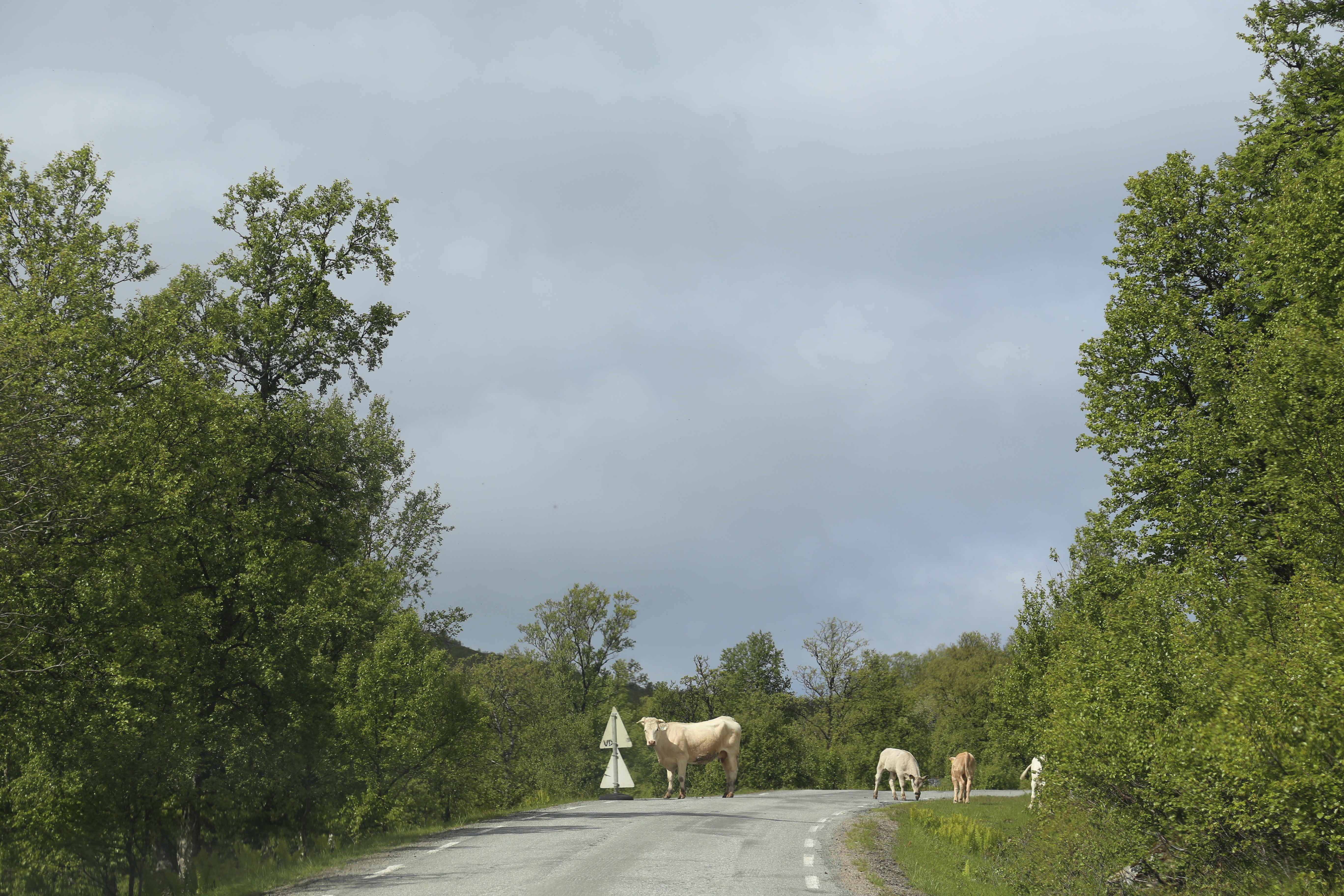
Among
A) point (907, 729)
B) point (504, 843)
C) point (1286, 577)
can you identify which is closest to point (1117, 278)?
point (1286, 577)

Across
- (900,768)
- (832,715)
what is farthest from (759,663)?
(900,768)

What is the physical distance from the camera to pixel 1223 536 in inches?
800

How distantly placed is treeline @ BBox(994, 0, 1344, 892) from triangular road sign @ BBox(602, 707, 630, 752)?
11485 mm

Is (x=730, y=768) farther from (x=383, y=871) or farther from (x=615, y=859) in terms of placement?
(x=383, y=871)

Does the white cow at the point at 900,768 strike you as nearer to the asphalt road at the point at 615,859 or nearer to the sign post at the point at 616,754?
the asphalt road at the point at 615,859

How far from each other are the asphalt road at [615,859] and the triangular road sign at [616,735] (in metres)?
3.33

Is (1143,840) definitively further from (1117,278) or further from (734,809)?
(1117,278)

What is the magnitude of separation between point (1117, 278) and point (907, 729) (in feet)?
159

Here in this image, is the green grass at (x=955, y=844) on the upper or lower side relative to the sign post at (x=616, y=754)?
lower

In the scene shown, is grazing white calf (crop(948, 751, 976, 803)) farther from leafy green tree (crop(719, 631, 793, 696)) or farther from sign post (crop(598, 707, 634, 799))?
leafy green tree (crop(719, 631, 793, 696))

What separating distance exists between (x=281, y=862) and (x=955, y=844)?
46.4 feet

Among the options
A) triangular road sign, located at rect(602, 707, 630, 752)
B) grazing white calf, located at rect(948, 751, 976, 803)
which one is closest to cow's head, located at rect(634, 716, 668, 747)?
triangular road sign, located at rect(602, 707, 630, 752)

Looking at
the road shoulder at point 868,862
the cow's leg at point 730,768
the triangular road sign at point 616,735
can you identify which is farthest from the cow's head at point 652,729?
the road shoulder at point 868,862

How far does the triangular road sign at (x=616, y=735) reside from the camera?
26641 millimetres
